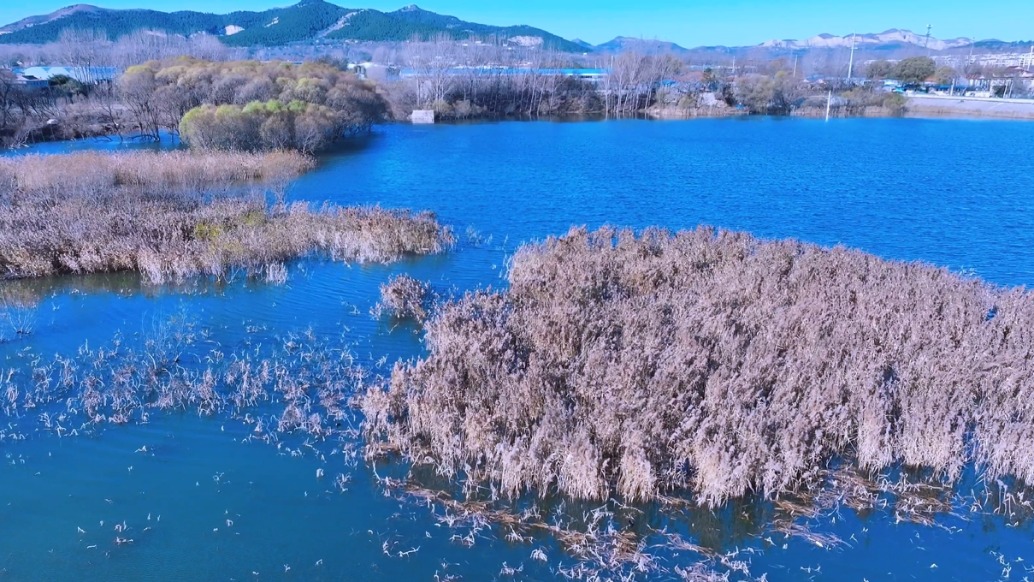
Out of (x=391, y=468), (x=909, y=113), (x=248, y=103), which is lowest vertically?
(x=391, y=468)

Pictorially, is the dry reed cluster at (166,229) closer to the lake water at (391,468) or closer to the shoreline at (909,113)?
the lake water at (391,468)

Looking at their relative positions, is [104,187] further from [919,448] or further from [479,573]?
[919,448]

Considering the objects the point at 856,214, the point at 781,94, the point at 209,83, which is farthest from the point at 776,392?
the point at 781,94

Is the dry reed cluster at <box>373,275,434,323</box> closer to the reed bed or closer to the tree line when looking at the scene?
the reed bed

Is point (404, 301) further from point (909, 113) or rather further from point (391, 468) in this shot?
point (909, 113)

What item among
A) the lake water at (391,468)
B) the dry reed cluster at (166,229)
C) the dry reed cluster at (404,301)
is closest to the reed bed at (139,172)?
the dry reed cluster at (166,229)

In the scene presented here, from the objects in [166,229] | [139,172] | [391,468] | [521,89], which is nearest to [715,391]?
[391,468]
